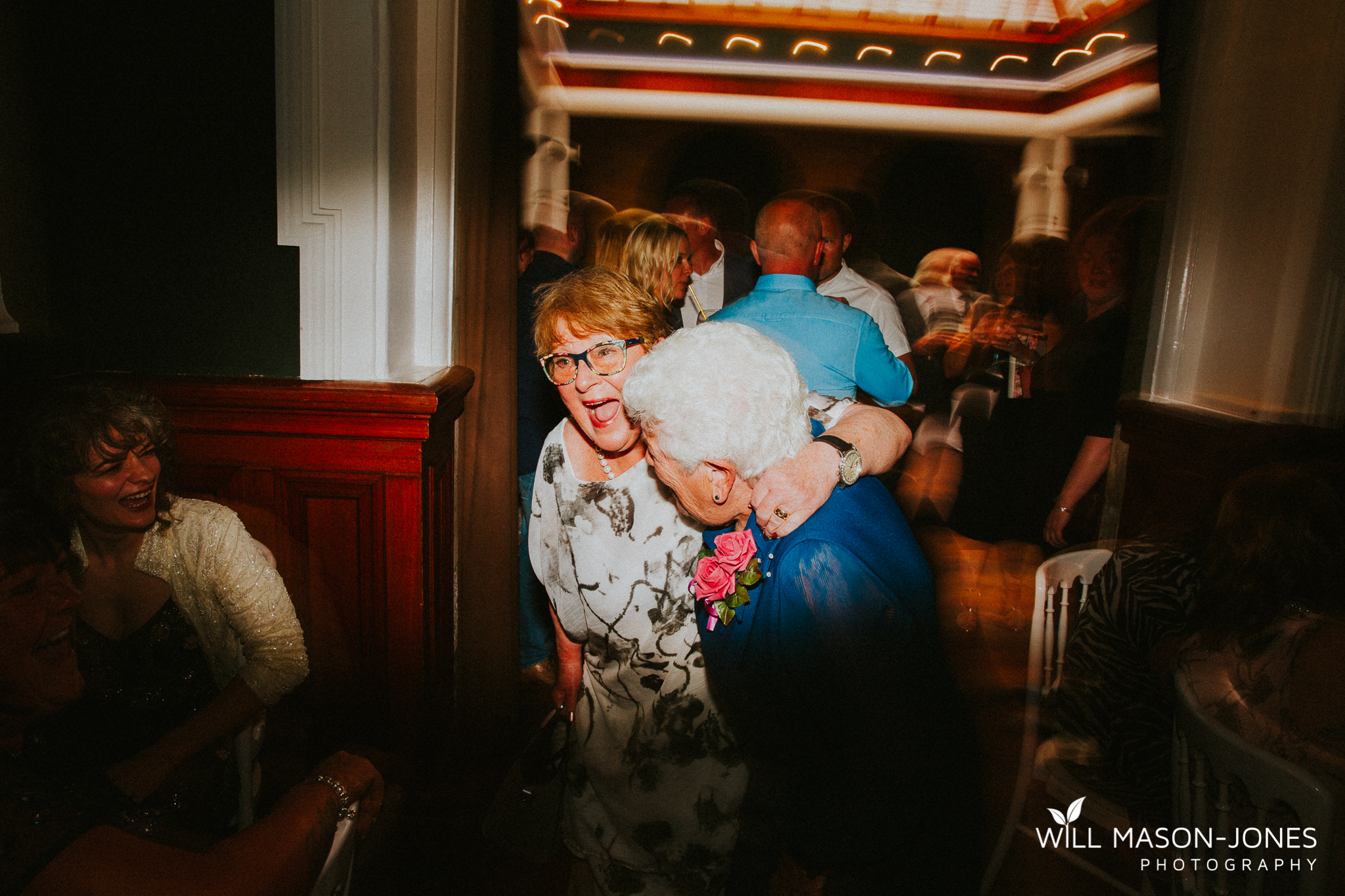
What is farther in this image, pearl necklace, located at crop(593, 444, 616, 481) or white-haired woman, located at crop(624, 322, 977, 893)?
pearl necklace, located at crop(593, 444, 616, 481)

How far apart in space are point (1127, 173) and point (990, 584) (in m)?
2.53

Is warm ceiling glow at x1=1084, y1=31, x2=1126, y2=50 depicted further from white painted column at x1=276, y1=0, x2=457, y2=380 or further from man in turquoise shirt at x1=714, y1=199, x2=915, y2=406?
white painted column at x1=276, y1=0, x2=457, y2=380

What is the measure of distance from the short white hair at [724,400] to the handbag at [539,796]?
31.7 inches

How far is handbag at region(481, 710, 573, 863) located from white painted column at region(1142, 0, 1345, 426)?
2337 millimetres

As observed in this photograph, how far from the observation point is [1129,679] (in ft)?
4.63

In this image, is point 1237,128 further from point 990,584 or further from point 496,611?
point 496,611

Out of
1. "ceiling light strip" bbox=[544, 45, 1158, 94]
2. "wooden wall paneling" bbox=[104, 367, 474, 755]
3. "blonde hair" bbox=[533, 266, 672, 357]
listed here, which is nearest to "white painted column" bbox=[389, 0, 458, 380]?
"wooden wall paneling" bbox=[104, 367, 474, 755]

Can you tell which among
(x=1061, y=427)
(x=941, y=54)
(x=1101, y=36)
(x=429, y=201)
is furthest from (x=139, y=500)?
(x=941, y=54)

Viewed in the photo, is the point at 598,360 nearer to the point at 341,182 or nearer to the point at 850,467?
the point at 850,467

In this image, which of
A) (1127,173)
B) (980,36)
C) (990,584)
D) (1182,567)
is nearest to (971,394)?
(990,584)

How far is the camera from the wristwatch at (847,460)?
1.02 meters

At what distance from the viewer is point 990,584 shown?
2.99m

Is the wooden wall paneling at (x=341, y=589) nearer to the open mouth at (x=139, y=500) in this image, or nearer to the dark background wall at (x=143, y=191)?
the dark background wall at (x=143, y=191)

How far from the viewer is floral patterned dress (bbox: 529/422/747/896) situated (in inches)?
48.8
